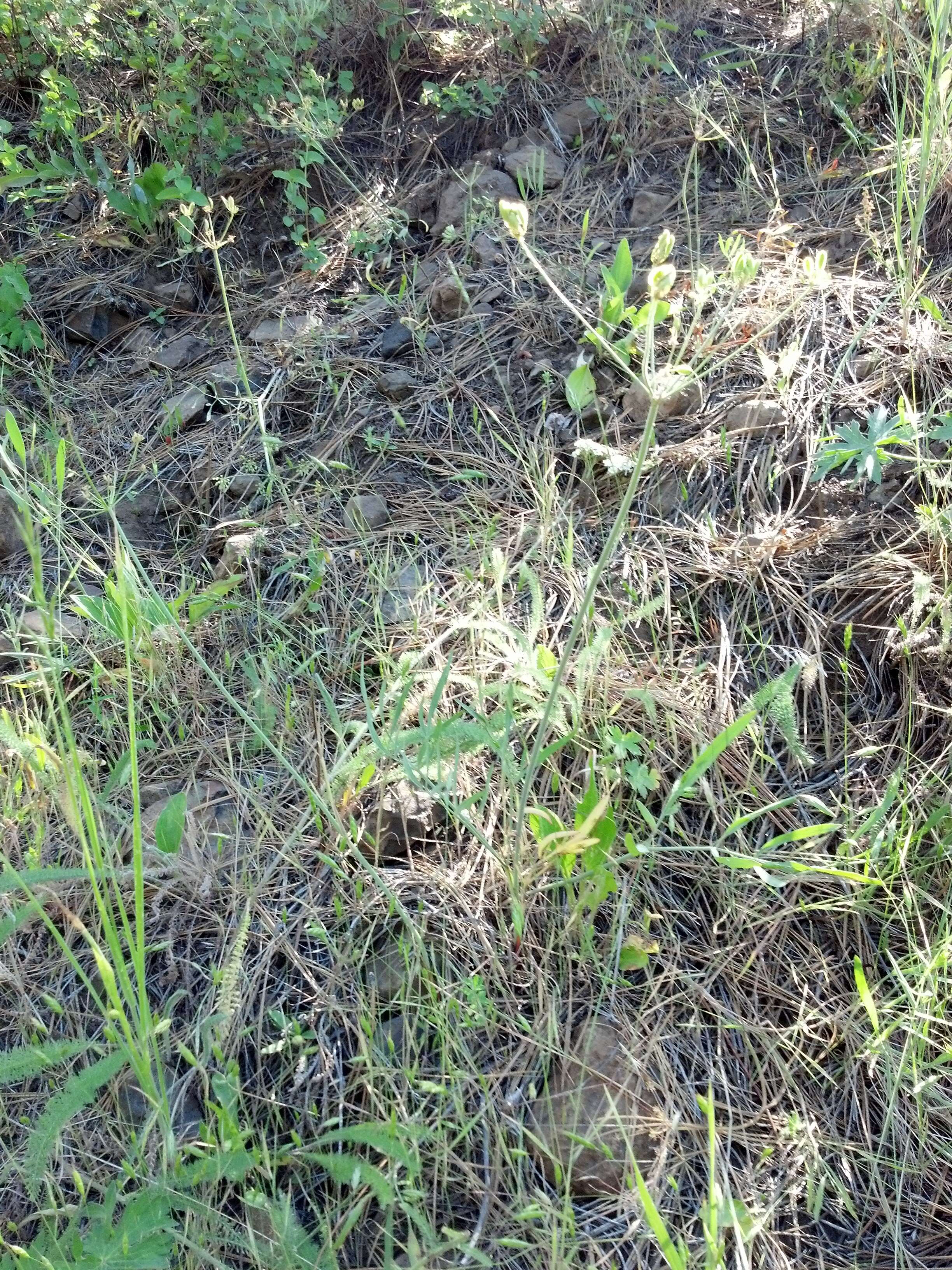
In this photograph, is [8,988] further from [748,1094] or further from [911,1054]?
[911,1054]

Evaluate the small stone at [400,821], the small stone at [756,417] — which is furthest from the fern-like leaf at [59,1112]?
the small stone at [756,417]

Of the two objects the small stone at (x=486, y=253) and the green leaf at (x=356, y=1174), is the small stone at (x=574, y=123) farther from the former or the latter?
the green leaf at (x=356, y=1174)

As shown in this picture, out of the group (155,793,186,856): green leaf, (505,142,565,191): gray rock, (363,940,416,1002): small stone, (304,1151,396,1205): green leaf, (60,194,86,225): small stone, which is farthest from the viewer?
(60,194,86,225): small stone

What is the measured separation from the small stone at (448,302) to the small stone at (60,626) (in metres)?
1.18

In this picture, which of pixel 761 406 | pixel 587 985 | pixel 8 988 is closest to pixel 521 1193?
pixel 587 985

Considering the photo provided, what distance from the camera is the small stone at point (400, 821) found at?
1557mm

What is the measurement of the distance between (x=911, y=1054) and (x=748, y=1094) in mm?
241

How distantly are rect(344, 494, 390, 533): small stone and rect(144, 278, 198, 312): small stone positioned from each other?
102cm

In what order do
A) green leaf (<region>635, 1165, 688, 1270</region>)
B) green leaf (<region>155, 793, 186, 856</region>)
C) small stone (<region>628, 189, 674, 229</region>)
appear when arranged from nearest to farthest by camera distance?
green leaf (<region>635, 1165, 688, 1270</region>) → green leaf (<region>155, 793, 186, 856</region>) → small stone (<region>628, 189, 674, 229</region>)

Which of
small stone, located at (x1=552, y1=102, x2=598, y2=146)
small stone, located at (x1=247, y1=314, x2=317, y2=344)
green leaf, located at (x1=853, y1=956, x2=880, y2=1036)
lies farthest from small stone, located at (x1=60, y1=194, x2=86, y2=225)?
green leaf, located at (x1=853, y1=956, x2=880, y2=1036)

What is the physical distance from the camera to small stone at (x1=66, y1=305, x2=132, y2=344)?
8.78 feet

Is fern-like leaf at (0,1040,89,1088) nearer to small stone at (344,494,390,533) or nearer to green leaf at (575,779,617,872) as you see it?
green leaf at (575,779,617,872)

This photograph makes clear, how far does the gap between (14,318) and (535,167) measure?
59.4 inches

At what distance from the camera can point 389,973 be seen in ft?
4.69
